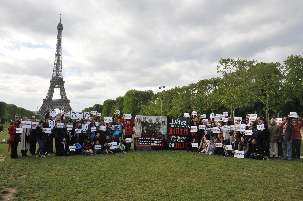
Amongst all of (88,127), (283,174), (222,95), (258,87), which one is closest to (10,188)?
(283,174)

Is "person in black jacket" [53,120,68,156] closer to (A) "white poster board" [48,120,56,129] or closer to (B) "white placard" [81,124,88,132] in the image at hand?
(A) "white poster board" [48,120,56,129]

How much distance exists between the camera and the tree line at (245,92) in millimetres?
59219

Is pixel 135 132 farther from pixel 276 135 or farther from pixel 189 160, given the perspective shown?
pixel 276 135

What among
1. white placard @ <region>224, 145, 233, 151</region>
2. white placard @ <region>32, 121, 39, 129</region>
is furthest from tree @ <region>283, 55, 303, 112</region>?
white placard @ <region>32, 121, 39, 129</region>

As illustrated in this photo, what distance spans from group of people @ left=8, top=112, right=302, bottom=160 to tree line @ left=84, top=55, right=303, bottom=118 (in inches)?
1289

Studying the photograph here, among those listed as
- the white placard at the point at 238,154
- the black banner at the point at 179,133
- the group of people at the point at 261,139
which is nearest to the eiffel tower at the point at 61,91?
the black banner at the point at 179,133

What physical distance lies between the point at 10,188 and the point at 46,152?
406 inches

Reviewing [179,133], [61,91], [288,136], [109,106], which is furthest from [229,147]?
[109,106]

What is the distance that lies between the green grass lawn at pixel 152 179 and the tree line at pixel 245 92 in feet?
127

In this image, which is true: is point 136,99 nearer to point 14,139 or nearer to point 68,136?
point 68,136

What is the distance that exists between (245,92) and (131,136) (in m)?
Answer: 37.1

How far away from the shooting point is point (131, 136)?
27.3 meters

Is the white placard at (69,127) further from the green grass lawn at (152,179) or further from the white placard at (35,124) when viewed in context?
the green grass lawn at (152,179)

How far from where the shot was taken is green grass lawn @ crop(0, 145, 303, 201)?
1246 centimetres
